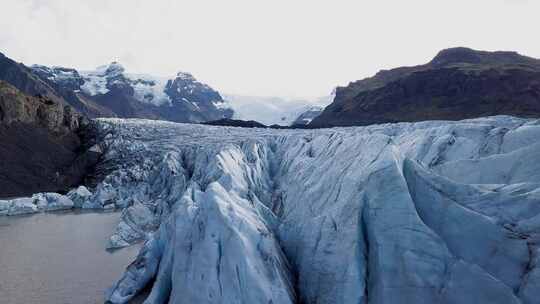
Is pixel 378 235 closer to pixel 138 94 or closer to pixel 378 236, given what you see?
pixel 378 236

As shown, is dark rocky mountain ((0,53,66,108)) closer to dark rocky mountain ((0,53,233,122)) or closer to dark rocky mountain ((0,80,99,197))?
dark rocky mountain ((0,53,233,122))

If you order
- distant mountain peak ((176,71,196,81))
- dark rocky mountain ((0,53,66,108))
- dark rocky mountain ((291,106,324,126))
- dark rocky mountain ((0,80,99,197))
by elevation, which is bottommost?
dark rocky mountain ((0,80,99,197))

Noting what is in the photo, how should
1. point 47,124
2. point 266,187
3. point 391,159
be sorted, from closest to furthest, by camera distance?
1. point 391,159
2. point 266,187
3. point 47,124

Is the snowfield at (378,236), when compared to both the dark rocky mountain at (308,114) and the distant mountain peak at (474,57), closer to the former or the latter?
the distant mountain peak at (474,57)

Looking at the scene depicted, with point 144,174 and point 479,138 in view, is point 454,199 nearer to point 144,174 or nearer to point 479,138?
point 479,138

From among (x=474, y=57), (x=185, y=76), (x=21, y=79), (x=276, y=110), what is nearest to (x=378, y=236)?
(x=21, y=79)

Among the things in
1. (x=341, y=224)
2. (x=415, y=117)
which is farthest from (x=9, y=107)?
(x=415, y=117)

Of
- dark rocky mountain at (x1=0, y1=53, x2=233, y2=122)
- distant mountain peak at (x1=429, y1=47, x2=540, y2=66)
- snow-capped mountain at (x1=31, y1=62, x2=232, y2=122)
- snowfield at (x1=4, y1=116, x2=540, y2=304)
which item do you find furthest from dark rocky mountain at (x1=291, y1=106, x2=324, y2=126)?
snowfield at (x1=4, y1=116, x2=540, y2=304)
